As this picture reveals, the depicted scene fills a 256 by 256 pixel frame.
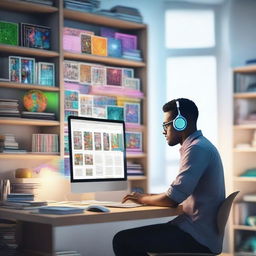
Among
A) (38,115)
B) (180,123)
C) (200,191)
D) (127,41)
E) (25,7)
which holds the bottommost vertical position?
(200,191)

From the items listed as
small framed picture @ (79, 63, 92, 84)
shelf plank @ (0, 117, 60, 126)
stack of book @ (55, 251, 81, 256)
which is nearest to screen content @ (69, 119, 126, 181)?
stack of book @ (55, 251, 81, 256)

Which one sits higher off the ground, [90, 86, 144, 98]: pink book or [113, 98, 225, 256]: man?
[90, 86, 144, 98]: pink book

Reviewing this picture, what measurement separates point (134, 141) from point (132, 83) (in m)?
0.52

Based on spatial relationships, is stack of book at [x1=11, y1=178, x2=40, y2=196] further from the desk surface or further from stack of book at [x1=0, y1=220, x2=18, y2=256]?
the desk surface

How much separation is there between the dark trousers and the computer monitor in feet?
1.54

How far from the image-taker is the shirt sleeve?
3094mm

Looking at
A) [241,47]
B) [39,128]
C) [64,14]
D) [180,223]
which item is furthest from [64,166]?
[241,47]

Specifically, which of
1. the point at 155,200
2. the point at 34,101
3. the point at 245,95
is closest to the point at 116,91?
the point at 34,101

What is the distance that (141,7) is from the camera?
6059 millimetres

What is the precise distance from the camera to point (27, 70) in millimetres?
4688

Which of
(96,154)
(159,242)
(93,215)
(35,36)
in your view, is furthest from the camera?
(35,36)

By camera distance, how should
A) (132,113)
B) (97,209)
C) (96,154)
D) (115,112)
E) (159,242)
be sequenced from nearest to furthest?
(97,209) < (159,242) < (96,154) < (115,112) < (132,113)

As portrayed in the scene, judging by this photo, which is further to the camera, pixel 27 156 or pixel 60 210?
pixel 27 156

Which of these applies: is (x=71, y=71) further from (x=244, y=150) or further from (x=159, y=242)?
(x=159, y=242)
